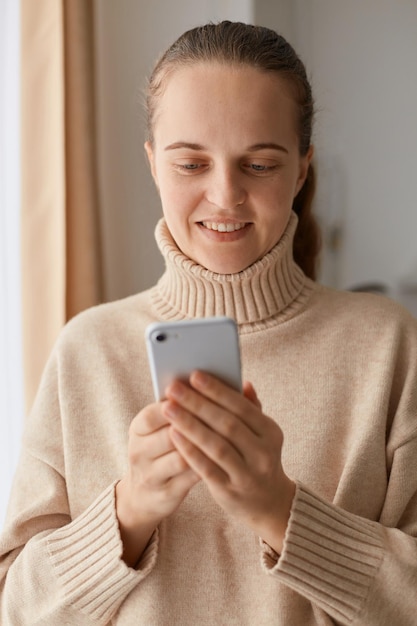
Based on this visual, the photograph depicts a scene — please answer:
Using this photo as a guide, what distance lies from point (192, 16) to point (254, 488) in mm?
1248

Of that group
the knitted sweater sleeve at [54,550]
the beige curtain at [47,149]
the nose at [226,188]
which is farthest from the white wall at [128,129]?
the nose at [226,188]

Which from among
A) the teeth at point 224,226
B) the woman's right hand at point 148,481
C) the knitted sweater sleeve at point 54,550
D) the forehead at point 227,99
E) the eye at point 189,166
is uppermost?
the forehead at point 227,99

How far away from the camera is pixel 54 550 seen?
1.14 m

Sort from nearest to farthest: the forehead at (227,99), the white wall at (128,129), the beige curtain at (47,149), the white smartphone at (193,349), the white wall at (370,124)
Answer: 1. the white smartphone at (193,349)
2. the forehead at (227,99)
3. the beige curtain at (47,149)
4. the white wall at (128,129)
5. the white wall at (370,124)

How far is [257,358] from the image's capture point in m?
1.27

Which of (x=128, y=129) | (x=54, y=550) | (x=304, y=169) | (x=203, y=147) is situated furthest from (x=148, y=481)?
(x=128, y=129)

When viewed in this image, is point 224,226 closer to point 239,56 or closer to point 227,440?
point 239,56

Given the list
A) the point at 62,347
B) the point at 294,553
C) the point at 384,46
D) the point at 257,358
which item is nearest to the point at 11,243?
the point at 62,347

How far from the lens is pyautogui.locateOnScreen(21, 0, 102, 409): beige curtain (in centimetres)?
150

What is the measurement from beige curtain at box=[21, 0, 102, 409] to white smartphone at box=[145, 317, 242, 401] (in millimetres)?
680

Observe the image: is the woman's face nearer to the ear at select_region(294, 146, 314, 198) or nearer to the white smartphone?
the ear at select_region(294, 146, 314, 198)

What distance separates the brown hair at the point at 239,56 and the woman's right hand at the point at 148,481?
1.73ft

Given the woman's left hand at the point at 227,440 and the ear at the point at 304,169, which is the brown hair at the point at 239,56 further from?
the woman's left hand at the point at 227,440

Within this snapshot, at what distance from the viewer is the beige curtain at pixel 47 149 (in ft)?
4.92
